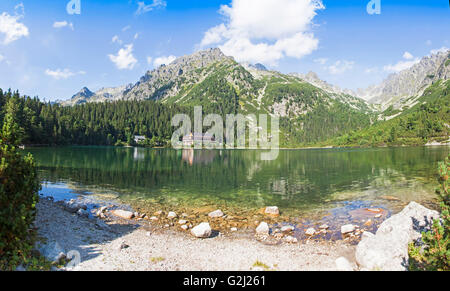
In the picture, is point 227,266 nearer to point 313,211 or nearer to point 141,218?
point 141,218

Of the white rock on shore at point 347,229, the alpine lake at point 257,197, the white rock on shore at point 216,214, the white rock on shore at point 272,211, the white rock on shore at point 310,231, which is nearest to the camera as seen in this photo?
the white rock on shore at point 310,231

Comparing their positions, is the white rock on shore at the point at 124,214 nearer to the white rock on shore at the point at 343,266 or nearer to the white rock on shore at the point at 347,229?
the white rock on shore at the point at 343,266

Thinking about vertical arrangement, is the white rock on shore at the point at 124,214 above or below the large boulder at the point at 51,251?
below

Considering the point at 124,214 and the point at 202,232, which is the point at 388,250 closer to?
the point at 202,232

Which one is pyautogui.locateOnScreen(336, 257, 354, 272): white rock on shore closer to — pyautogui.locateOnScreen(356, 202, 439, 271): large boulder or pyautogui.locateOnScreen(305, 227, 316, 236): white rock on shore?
pyautogui.locateOnScreen(356, 202, 439, 271): large boulder

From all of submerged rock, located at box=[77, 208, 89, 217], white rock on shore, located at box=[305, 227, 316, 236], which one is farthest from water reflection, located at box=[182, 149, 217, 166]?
white rock on shore, located at box=[305, 227, 316, 236]

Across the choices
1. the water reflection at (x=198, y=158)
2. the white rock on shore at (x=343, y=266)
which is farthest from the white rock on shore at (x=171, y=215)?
the water reflection at (x=198, y=158)

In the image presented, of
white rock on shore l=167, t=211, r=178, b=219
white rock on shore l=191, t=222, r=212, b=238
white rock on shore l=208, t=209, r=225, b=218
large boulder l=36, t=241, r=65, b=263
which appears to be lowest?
white rock on shore l=208, t=209, r=225, b=218

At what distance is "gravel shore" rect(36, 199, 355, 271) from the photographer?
1261cm

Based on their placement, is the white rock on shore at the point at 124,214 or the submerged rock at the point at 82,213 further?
the white rock on shore at the point at 124,214

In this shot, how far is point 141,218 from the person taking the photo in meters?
23.0

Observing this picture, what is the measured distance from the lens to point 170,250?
49.6 ft

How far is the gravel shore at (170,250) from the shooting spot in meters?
12.6
